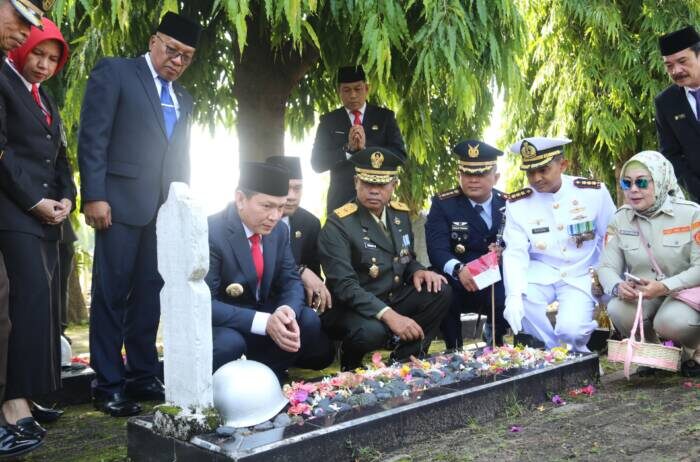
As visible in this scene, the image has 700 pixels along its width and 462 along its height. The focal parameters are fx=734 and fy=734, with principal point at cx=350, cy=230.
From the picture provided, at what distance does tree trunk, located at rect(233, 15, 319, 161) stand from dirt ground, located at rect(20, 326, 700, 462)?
99.9 inches

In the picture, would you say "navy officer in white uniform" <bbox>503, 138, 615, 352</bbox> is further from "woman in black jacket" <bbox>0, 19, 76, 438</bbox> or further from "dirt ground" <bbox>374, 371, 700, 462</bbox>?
"woman in black jacket" <bbox>0, 19, 76, 438</bbox>

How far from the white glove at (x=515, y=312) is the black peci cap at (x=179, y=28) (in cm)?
257

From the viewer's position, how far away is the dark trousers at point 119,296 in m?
4.15

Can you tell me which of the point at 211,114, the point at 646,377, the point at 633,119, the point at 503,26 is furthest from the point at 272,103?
the point at 633,119

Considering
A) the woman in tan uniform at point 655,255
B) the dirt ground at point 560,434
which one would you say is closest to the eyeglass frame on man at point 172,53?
the dirt ground at point 560,434

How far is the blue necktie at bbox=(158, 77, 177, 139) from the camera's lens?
440 cm

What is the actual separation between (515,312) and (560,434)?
1.40 meters

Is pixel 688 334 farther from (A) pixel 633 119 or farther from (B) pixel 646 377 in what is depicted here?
(A) pixel 633 119

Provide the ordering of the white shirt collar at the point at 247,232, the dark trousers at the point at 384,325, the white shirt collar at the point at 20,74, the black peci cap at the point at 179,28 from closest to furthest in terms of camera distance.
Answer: the white shirt collar at the point at 20,74, the white shirt collar at the point at 247,232, the black peci cap at the point at 179,28, the dark trousers at the point at 384,325

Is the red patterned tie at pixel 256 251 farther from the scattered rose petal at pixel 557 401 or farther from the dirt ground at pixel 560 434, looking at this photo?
the scattered rose petal at pixel 557 401

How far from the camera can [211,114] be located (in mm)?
7164

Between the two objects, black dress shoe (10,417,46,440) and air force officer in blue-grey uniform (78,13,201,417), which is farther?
air force officer in blue-grey uniform (78,13,201,417)

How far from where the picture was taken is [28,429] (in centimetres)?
343

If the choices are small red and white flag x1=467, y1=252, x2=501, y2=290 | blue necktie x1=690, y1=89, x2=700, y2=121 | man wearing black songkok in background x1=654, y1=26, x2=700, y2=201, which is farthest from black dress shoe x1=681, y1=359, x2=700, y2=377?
blue necktie x1=690, y1=89, x2=700, y2=121
